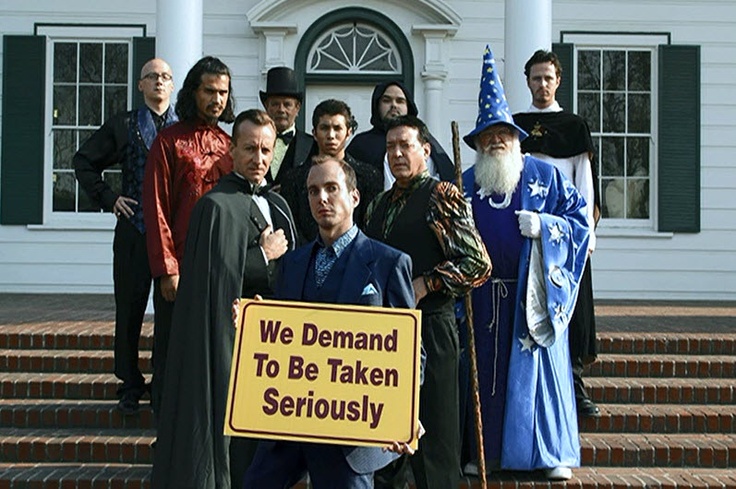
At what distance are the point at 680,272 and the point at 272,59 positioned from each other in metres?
5.30

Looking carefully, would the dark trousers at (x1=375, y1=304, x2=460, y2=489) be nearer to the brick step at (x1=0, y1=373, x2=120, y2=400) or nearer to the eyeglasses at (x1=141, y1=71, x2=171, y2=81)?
the eyeglasses at (x1=141, y1=71, x2=171, y2=81)

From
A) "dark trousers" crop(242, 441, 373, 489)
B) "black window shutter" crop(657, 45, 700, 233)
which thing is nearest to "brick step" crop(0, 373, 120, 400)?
"dark trousers" crop(242, 441, 373, 489)

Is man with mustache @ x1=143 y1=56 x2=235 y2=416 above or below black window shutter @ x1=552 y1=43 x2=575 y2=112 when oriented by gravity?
below

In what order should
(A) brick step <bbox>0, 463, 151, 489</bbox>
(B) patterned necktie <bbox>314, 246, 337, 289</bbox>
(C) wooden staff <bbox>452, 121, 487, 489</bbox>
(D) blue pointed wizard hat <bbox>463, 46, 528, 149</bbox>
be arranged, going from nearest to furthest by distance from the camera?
(B) patterned necktie <bbox>314, 246, 337, 289</bbox>, (C) wooden staff <bbox>452, 121, 487, 489</bbox>, (D) blue pointed wizard hat <bbox>463, 46, 528, 149</bbox>, (A) brick step <bbox>0, 463, 151, 489</bbox>

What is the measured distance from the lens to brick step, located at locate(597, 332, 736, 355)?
732cm

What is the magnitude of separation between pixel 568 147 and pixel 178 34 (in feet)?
14.1

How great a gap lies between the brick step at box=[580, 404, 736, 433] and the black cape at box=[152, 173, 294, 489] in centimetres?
282

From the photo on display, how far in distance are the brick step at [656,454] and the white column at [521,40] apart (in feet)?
13.6

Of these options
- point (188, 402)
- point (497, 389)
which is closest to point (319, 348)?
point (188, 402)

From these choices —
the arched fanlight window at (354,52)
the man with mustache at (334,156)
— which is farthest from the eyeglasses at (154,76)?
the arched fanlight window at (354,52)

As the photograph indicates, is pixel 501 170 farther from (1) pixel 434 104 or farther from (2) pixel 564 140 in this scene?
(1) pixel 434 104

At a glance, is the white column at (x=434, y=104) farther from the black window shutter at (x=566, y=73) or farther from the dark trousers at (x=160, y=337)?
the dark trousers at (x=160, y=337)

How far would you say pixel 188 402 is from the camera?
423 cm

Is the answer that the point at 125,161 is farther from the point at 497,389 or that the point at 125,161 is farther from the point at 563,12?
the point at 563,12
